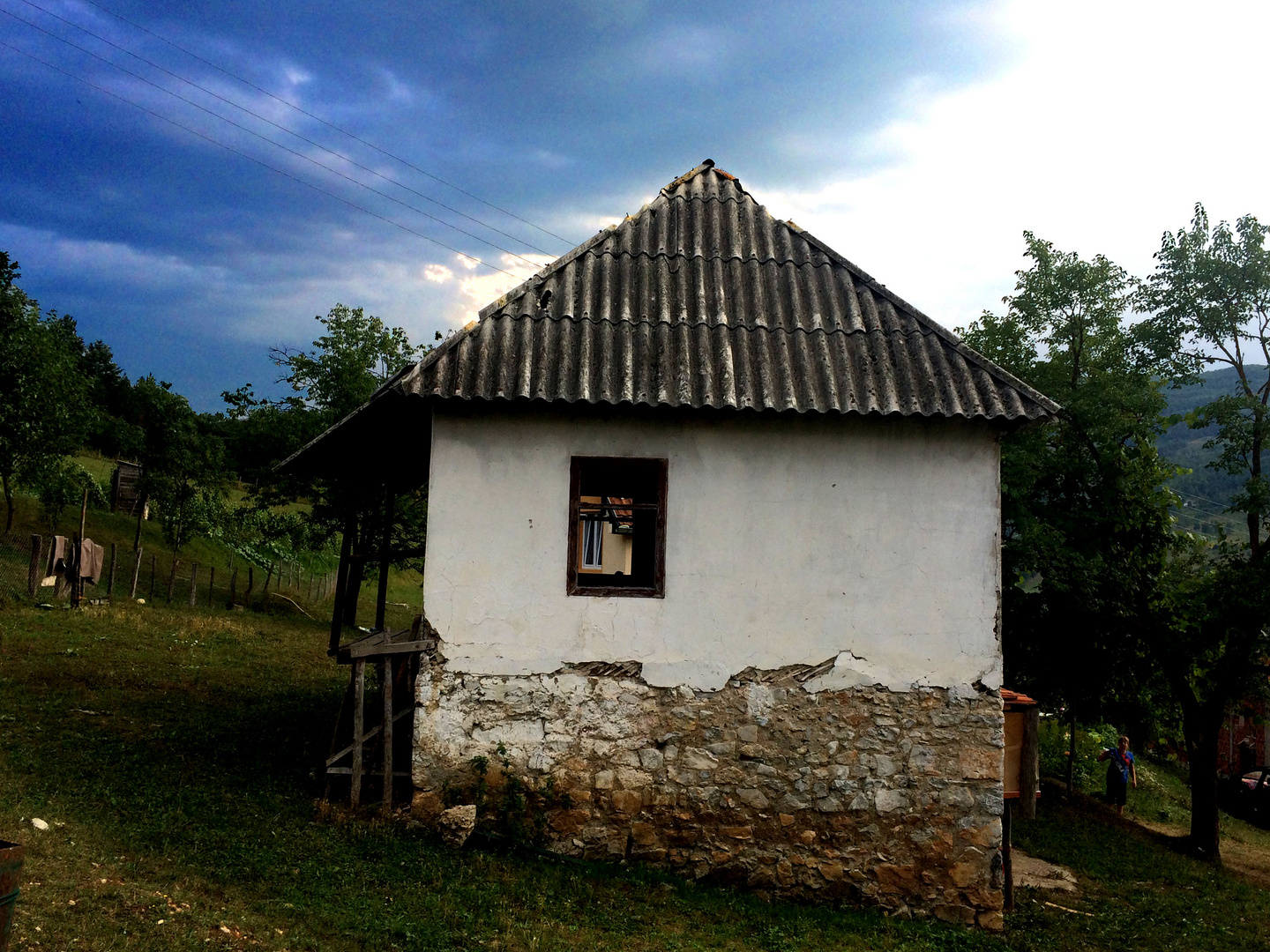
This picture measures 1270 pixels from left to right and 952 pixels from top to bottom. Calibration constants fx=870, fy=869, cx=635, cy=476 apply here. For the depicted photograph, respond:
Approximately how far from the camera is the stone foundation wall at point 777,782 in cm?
764

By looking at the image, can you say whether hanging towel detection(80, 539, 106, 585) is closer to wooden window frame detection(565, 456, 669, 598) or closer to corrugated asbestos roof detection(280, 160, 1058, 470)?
corrugated asbestos roof detection(280, 160, 1058, 470)

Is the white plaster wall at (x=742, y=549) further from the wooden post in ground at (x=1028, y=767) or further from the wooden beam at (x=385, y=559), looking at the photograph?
the wooden beam at (x=385, y=559)

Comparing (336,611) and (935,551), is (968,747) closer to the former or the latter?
(935,551)

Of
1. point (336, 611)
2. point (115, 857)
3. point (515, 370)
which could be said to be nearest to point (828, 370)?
point (515, 370)

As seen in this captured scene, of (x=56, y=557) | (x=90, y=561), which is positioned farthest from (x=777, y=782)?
(x=56, y=557)

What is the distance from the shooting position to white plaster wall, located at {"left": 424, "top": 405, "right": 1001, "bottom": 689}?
7.68m

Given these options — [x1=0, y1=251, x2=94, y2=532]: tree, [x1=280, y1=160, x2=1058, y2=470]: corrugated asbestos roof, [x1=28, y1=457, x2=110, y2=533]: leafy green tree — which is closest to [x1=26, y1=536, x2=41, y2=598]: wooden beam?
[x1=0, y1=251, x2=94, y2=532]: tree

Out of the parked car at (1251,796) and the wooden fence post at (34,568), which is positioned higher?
the wooden fence post at (34,568)

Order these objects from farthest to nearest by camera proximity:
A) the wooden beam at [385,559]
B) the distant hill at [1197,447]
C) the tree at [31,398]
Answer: the distant hill at [1197,447]
the tree at [31,398]
the wooden beam at [385,559]

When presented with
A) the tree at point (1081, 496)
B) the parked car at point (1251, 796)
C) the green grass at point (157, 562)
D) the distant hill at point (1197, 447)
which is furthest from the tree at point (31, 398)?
the parked car at point (1251, 796)

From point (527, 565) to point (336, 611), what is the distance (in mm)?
3622

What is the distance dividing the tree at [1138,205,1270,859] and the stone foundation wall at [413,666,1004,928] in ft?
29.7

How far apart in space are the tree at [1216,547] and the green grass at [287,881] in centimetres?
412

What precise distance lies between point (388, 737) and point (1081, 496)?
13.0 metres
